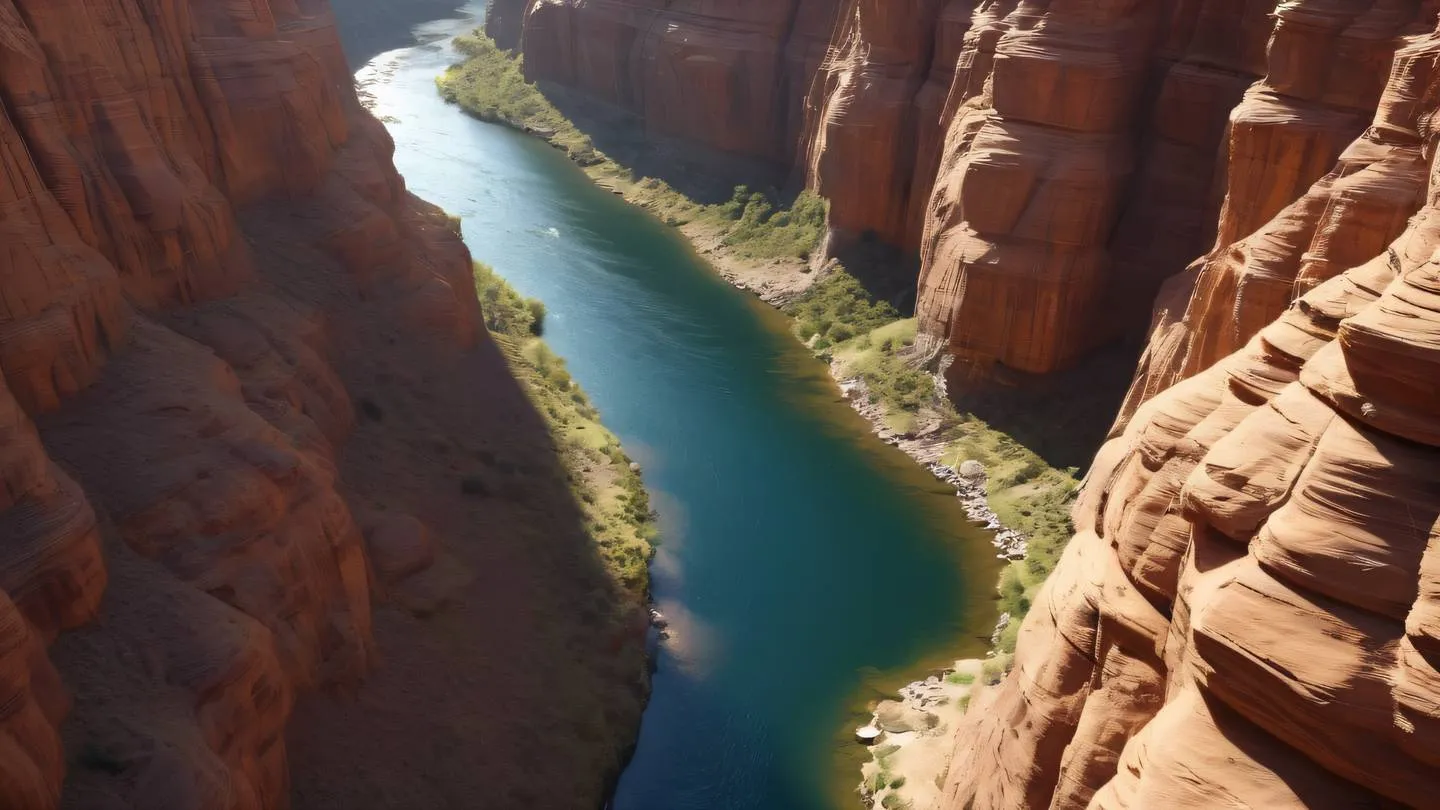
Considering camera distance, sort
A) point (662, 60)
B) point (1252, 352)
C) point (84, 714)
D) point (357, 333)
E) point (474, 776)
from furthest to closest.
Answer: point (662, 60)
point (357, 333)
point (474, 776)
point (84, 714)
point (1252, 352)

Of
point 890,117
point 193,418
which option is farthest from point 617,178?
point 193,418

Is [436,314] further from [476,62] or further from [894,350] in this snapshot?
[476,62]

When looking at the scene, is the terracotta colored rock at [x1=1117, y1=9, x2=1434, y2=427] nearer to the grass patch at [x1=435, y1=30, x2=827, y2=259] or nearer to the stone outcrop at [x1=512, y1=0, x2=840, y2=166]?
the grass patch at [x1=435, y1=30, x2=827, y2=259]

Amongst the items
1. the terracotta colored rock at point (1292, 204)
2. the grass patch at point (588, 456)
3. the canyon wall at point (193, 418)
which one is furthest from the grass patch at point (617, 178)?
the terracotta colored rock at point (1292, 204)

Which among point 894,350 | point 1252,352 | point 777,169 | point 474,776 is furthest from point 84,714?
point 777,169

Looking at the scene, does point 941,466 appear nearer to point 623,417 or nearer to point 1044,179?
point 1044,179

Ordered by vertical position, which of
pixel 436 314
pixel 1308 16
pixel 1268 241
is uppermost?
pixel 1308 16

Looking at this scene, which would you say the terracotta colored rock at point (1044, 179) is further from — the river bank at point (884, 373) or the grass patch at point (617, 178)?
the grass patch at point (617, 178)

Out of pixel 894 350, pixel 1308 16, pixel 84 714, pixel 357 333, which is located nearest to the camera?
pixel 84 714
